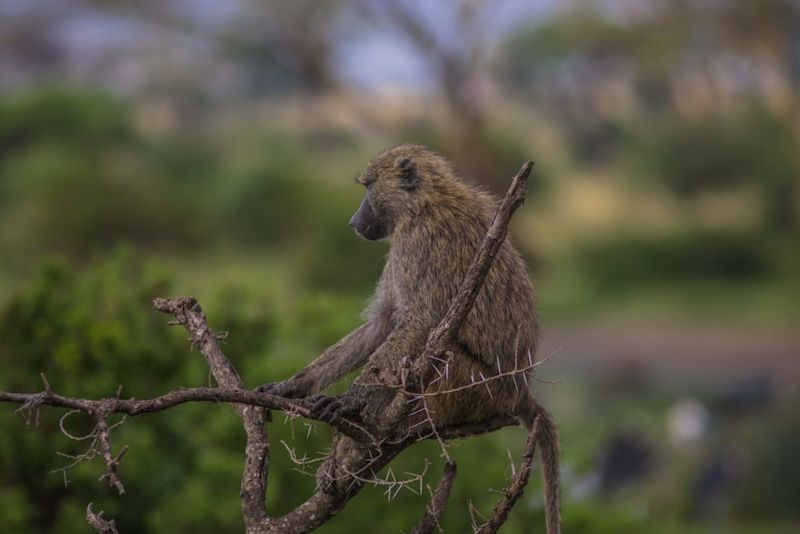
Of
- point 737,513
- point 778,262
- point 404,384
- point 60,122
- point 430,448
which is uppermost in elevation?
point 60,122

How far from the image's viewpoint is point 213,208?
15.3 metres

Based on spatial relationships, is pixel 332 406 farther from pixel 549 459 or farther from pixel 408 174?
pixel 408 174

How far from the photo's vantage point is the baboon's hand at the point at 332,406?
1.91 metres

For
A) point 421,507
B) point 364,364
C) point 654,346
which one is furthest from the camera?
Answer: point 654,346

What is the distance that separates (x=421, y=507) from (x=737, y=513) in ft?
13.6

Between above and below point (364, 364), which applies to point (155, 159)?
above

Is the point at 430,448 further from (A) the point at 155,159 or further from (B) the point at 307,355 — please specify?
(A) the point at 155,159

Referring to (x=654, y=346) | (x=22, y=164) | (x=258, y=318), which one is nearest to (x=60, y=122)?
(x=22, y=164)

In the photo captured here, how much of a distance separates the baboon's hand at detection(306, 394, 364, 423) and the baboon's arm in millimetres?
288

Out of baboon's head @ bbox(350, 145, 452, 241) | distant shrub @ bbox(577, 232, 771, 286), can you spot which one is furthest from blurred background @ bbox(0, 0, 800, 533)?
baboon's head @ bbox(350, 145, 452, 241)

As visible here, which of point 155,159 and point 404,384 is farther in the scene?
point 155,159

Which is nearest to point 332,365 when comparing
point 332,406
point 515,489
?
point 332,406

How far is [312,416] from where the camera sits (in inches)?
73.3

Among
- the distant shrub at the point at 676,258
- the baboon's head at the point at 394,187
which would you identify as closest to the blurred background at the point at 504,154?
the distant shrub at the point at 676,258
